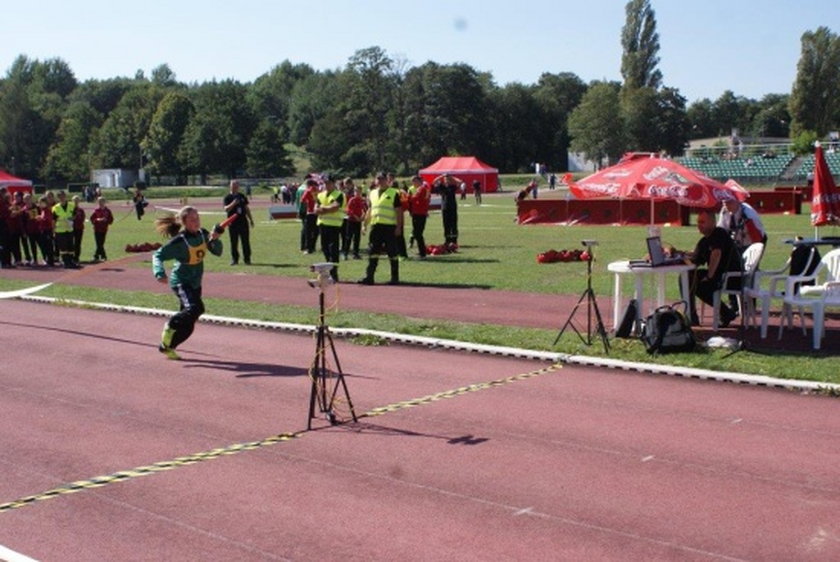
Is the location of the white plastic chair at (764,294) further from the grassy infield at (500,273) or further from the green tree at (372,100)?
the green tree at (372,100)

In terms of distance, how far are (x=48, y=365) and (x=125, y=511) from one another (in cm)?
659

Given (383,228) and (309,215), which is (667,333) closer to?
(383,228)

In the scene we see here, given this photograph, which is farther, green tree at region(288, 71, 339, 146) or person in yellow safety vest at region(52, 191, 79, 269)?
green tree at region(288, 71, 339, 146)

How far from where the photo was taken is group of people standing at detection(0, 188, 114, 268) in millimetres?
27125

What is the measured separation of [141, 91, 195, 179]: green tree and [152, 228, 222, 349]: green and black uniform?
404ft

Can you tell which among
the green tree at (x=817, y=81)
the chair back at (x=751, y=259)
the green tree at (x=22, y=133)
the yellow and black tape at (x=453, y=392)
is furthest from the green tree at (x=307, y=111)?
the yellow and black tape at (x=453, y=392)

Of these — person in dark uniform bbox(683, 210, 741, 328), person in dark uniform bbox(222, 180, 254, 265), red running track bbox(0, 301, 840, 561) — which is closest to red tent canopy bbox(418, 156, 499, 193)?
person in dark uniform bbox(222, 180, 254, 265)

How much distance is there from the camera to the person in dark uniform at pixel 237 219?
24.5 meters

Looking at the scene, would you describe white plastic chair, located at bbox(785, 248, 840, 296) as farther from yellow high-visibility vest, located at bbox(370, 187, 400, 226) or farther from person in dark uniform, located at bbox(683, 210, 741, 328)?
yellow high-visibility vest, located at bbox(370, 187, 400, 226)

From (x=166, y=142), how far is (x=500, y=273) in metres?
118

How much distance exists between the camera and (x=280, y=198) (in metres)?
76.2

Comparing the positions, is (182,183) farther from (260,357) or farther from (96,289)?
(260,357)

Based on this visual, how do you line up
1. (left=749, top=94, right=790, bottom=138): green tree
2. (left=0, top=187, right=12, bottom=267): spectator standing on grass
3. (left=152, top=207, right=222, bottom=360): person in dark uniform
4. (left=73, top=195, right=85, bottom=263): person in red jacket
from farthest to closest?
(left=749, top=94, right=790, bottom=138): green tree, (left=0, top=187, right=12, bottom=267): spectator standing on grass, (left=73, top=195, right=85, bottom=263): person in red jacket, (left=152, top=207, right=222, bottom=360): person in dark uniform

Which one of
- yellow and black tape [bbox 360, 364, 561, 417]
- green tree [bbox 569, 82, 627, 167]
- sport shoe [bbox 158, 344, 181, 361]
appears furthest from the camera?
green tree [bbox 569, 82, 627, 167]
